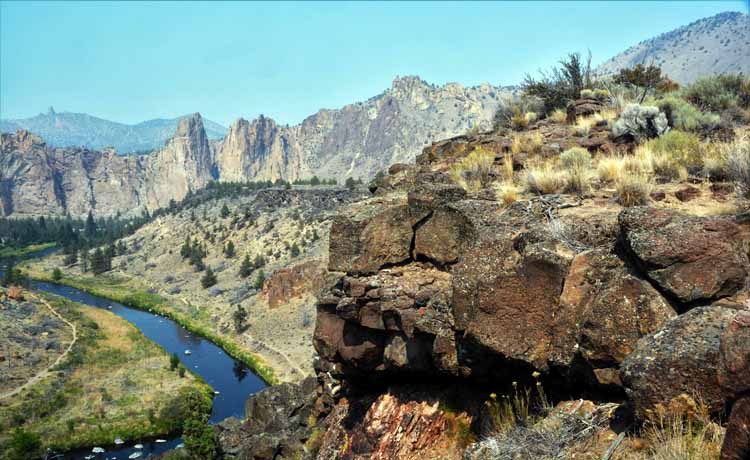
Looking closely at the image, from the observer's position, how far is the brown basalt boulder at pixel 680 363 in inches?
163

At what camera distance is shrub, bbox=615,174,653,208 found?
8.36m

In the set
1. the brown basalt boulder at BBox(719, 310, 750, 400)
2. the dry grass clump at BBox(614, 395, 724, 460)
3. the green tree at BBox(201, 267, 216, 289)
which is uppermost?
the brown basalt boulder at BBox(719, 310, 750, 400)

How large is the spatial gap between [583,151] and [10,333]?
59006mm

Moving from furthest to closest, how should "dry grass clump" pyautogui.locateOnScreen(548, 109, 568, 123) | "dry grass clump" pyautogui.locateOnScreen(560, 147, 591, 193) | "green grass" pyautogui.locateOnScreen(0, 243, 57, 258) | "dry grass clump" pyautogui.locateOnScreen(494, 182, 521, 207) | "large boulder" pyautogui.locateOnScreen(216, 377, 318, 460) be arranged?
1. "green grass" pyautogui.locateOnScreen(0, 243, 57, 258)
2. "large boulder" pyautogui.locateOnScreen(216, 377, 318, 460)
3. "dry grass clump" pyautogui.locateOnScreen(548, 109, 568, 123)
4. "dry grass clump" pyautogui.locateOnScreen(560, 147, 591, 193)
5. "dry grass clump" pyautogui.locateOnScreen(494, 182, 521, 207)

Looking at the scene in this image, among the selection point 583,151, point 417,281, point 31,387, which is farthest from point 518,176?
point 31,387

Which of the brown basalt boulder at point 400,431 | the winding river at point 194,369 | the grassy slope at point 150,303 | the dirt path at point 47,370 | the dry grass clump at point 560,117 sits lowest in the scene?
the winding river at point 194,369

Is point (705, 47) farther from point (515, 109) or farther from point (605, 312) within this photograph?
point (605, 312)

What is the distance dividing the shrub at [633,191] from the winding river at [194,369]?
119 ft

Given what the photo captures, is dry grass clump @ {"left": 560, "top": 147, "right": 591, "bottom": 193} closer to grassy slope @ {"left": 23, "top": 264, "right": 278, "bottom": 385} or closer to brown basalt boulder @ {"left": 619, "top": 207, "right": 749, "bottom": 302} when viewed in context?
brown basalt boulder @ {"left": 619, "top": 207, "right": 749, "bottom": 302}

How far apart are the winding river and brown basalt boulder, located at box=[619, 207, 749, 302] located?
3740 centimetres

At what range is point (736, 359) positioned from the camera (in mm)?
3676

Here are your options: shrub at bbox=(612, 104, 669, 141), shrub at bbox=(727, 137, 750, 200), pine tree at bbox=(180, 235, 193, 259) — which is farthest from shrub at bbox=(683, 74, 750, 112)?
pine tree at bbox=(180, 235, 193, 259)

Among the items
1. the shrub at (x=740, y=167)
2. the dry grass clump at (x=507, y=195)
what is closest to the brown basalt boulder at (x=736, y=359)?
the shrub at (x=740, y=167)

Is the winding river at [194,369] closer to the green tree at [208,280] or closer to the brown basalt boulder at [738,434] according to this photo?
the green tree at [208,280]
